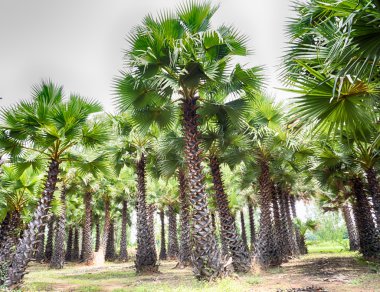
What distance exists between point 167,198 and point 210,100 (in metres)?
18.6

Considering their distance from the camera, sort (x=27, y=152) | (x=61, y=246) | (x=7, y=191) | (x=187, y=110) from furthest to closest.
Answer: (x=61, y=246)
(x=7, y=191)
(x=27, y=152)
(x=187, y=110)

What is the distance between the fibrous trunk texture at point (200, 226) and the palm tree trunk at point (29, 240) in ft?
14.9

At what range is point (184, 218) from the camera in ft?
54.4

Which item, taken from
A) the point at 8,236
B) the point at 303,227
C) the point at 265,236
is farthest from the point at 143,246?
the point at 303,227

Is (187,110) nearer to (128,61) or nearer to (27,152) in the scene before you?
(128,61)

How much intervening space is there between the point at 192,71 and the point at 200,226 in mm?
4784

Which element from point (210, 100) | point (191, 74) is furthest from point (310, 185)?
point (191, 74)

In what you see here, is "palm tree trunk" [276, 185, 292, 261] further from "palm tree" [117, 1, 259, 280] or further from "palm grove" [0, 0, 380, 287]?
"palm tree" [117, 1, 259, 280]

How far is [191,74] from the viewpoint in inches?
365

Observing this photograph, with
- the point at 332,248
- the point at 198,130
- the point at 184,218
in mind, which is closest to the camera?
the point at 198,130

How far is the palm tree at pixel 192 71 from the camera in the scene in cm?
887

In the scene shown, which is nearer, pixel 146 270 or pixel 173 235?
pixel 146 270

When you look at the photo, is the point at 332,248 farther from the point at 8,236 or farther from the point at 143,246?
the point at 8,236

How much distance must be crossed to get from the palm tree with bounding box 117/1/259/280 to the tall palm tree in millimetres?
1392
